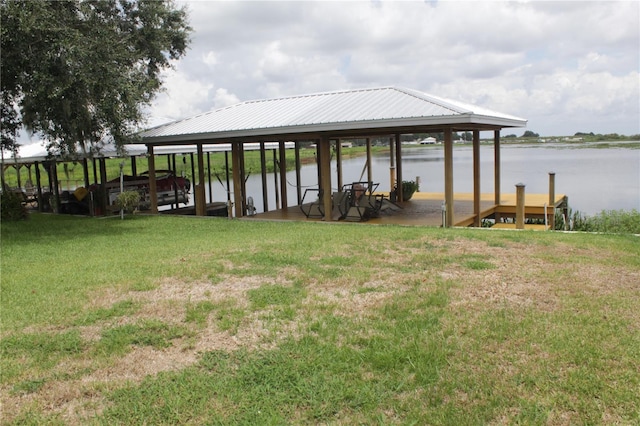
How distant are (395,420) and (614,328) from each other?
2.14 meters

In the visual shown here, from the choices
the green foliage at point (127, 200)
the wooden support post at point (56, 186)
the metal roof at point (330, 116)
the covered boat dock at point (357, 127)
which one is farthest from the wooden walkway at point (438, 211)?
the wooden support post at point (56, 186)

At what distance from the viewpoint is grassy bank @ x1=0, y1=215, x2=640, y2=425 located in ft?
10.7

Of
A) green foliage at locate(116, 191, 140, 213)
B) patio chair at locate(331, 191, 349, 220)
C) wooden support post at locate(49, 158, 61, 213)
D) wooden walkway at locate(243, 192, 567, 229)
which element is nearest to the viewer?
wooden walkway at locate(243, 192, 567, 229)

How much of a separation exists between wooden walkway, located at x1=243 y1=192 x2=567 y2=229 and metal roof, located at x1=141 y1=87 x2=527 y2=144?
2001mm

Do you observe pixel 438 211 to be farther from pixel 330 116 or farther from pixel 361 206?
pixel 330 116

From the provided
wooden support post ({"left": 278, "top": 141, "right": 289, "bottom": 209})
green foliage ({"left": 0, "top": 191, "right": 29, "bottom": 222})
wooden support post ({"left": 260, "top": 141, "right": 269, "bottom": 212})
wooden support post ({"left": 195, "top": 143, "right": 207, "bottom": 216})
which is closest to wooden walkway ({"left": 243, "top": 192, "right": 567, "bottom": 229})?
wooden support post ({"left": 278, "top": 141, "right": 289, "bottom": 209})

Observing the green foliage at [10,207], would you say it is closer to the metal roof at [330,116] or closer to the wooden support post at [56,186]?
the wooden support post at [56,186]

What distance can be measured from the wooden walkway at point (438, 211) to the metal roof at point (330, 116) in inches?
78.8

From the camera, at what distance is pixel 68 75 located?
964cm

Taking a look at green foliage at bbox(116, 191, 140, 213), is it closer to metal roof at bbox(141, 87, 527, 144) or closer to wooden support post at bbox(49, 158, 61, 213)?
metal roof at bbox(141, 87, 527, 144)

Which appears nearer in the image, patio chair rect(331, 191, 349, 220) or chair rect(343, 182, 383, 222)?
chair rect(343, 182, 383, 222)

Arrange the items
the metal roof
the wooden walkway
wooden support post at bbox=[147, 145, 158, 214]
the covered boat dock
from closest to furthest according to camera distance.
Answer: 1. the metal roof
2. the covered boat dock
3. the wooden walkway
4. wooden support post at bbox=[147, 145, 158, 214]

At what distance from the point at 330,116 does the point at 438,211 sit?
392cm

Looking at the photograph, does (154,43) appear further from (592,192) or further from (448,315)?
(592,192)
